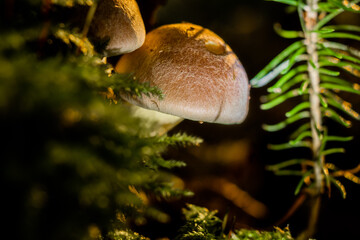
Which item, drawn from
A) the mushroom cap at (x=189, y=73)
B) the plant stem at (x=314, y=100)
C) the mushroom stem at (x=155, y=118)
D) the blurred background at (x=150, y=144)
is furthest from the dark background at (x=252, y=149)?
the mushroom cap at (x=189, y=73)

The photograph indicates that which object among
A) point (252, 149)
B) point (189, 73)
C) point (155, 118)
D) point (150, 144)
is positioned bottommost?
point (252, 149)

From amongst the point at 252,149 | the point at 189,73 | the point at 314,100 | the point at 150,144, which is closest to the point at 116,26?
the point at 189,73

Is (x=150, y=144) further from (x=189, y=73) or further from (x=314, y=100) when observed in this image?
(x=314, y=100)

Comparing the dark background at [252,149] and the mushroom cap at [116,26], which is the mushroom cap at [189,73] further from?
the dark background at [252,149]

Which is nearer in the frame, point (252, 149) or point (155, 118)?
point (155, 118)

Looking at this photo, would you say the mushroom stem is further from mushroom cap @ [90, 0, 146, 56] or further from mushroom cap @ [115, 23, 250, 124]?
mushroom cap @ [90, 0, 146, 56]

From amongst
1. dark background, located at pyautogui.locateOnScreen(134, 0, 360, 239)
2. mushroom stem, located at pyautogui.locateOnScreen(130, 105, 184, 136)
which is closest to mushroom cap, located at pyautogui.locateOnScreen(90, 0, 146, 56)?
mushroom stem, located at pyautogui.locateOnScreen(130, 105, 184, 136)

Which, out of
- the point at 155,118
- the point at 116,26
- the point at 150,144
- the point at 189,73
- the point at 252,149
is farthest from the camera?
the point at 252,149

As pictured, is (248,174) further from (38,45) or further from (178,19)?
(38,45)
